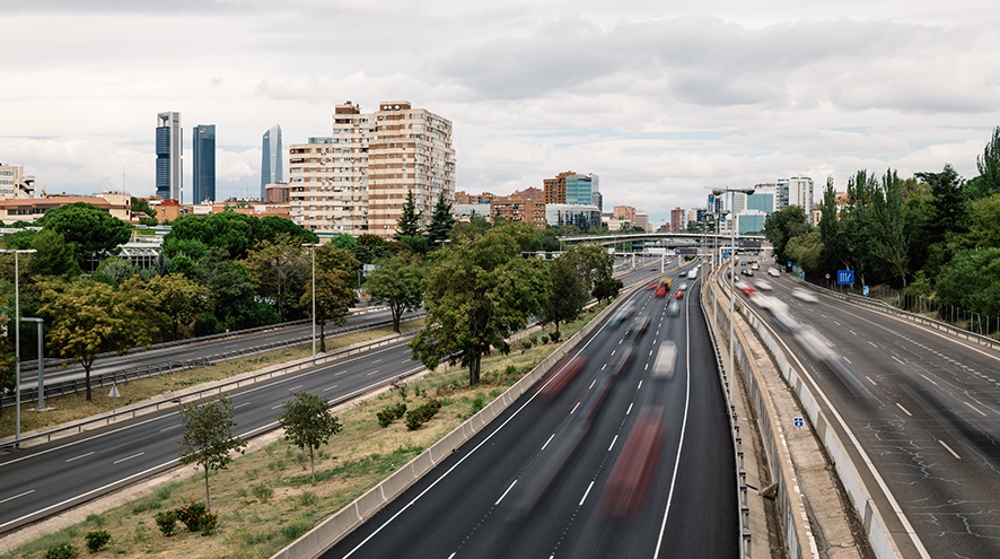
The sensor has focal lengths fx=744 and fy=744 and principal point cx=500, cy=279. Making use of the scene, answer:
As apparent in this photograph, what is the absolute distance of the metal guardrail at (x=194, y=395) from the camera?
41.6 metres

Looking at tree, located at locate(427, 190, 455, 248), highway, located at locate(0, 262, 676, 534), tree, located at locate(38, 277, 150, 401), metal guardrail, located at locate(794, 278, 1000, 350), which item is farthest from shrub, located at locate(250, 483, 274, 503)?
tree, located at locate(427, 190, 455, 248)

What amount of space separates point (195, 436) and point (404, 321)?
6576 cm

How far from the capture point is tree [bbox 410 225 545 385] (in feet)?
164

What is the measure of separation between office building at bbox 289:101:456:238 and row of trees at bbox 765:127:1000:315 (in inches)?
3324

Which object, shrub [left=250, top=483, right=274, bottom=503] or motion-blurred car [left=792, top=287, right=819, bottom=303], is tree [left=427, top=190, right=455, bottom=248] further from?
shrub [left=250, top=483, right=274, bottom=503]

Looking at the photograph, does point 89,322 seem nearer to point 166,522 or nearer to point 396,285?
point 166,522

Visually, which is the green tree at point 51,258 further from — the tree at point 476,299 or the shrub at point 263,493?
the shrub at point 263,493

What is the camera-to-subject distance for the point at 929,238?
85812 mm

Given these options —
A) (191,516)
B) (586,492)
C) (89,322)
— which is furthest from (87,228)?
(586,492)

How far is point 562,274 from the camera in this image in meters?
75.1

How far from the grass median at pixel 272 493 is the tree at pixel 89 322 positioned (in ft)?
53.3

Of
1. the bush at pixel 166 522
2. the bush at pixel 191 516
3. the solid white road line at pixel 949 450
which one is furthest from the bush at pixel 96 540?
the solid white road line at pixel 949 450

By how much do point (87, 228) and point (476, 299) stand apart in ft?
177

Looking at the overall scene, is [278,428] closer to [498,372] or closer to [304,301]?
[498,372]
